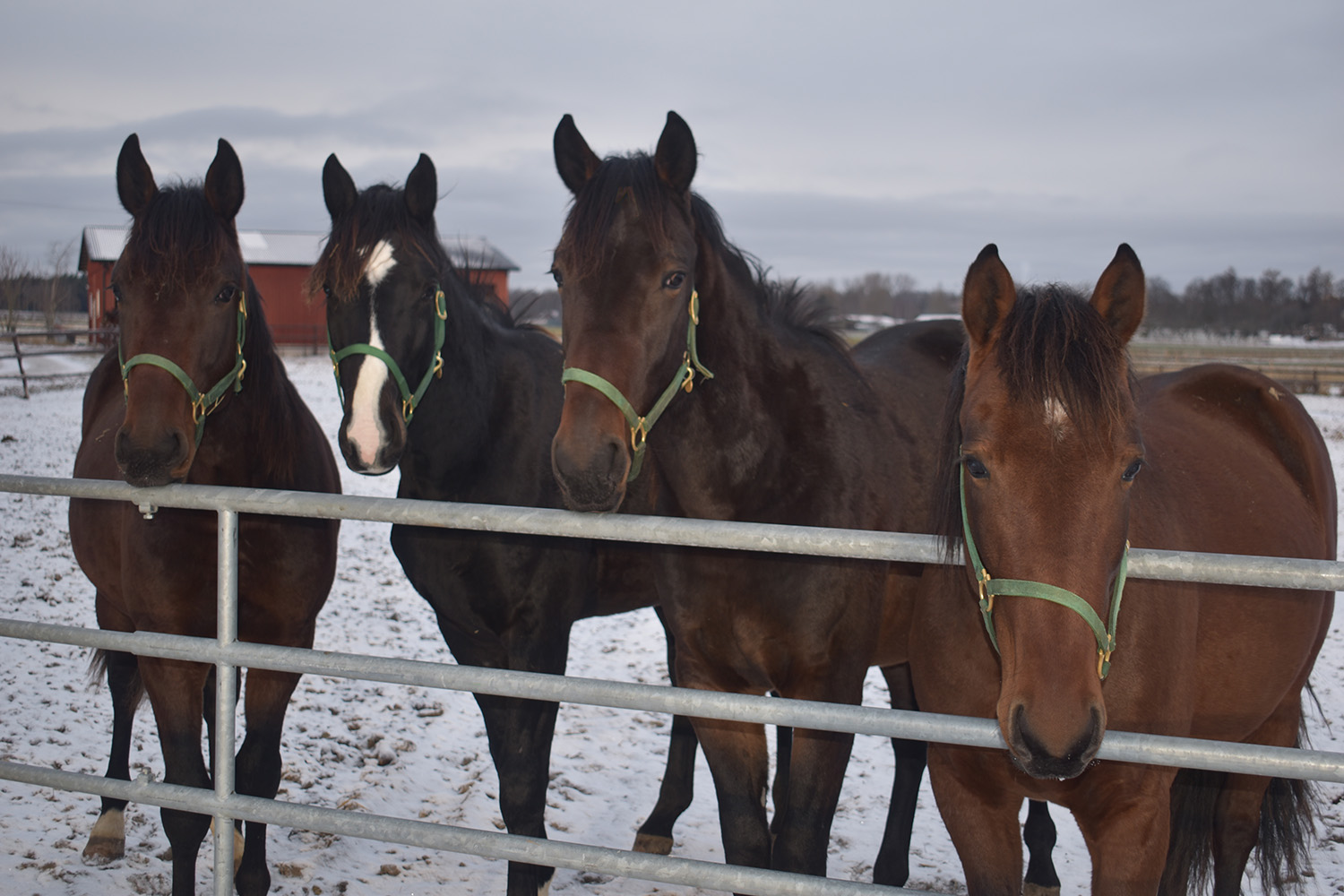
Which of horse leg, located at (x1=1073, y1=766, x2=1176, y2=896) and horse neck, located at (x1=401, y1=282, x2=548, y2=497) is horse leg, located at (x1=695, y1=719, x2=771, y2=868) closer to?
horse leg, located at (x1=1073, y1=766, x2=1176, y2=896)

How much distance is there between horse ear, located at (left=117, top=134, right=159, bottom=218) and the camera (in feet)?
9.95

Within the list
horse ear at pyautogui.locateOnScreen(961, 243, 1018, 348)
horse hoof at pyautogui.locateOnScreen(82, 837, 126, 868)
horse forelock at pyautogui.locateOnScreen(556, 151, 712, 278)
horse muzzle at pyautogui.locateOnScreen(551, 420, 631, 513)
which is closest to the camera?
horse ear at pyautogui.locateOnScreen(961, 243, 1018, 348)

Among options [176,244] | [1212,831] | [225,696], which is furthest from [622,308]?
[1212,831]

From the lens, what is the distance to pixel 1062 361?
181 cm

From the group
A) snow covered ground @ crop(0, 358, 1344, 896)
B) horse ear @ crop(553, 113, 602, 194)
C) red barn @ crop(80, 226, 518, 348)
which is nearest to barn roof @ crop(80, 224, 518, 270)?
red barn @ crop(80, 226, 518, 348)

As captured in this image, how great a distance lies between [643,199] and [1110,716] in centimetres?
172

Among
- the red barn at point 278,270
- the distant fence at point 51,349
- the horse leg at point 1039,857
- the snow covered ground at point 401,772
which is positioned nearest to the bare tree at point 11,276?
the distant fence at point 51,349

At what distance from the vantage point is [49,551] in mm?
7152

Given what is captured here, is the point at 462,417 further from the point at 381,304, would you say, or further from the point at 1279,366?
the point at 1279,366

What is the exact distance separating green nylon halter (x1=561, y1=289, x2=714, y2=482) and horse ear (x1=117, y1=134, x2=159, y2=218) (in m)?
1.68

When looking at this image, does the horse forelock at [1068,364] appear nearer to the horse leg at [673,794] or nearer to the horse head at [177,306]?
the horse head at [177,306]

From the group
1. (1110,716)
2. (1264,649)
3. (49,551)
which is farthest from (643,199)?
(49,551)

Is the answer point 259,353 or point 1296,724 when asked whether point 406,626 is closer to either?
point 259,353

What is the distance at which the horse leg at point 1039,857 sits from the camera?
3553 millimetres
